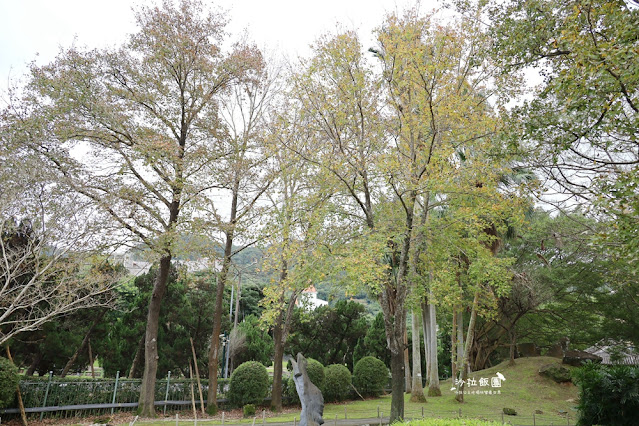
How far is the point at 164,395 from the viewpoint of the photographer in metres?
15.5

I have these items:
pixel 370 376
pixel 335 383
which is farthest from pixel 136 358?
pixel 370 376

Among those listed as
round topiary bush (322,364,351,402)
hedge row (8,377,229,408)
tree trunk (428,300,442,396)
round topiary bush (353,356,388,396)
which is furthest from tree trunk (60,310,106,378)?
tree trunk (428,300,442,396)

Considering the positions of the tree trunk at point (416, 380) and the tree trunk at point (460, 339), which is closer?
the tree trunk at point (416, 380)

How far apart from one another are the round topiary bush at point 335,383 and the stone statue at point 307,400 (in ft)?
34.8

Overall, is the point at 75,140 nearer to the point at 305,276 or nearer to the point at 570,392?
the point at 305,276

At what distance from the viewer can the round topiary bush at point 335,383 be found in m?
18.8

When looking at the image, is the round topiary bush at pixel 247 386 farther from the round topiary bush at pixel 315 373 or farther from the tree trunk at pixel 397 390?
the tree trunk at pixel 397 390

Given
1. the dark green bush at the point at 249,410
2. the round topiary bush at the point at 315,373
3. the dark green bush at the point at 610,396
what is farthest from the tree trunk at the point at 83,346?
the dark green bush at the point at 610,396

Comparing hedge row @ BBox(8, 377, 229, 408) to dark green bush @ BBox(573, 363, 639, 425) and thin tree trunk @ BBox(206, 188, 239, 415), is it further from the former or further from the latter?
dark green bush @ BBox(573, 363, 639, 425)

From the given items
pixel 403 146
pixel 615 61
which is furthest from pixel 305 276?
pixel 615 61

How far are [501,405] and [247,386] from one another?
9660mm

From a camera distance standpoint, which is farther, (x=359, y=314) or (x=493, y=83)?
(x=359, y=314)

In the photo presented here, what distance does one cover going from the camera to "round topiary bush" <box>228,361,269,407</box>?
1614cm

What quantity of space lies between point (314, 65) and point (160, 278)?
→ 335 inches
